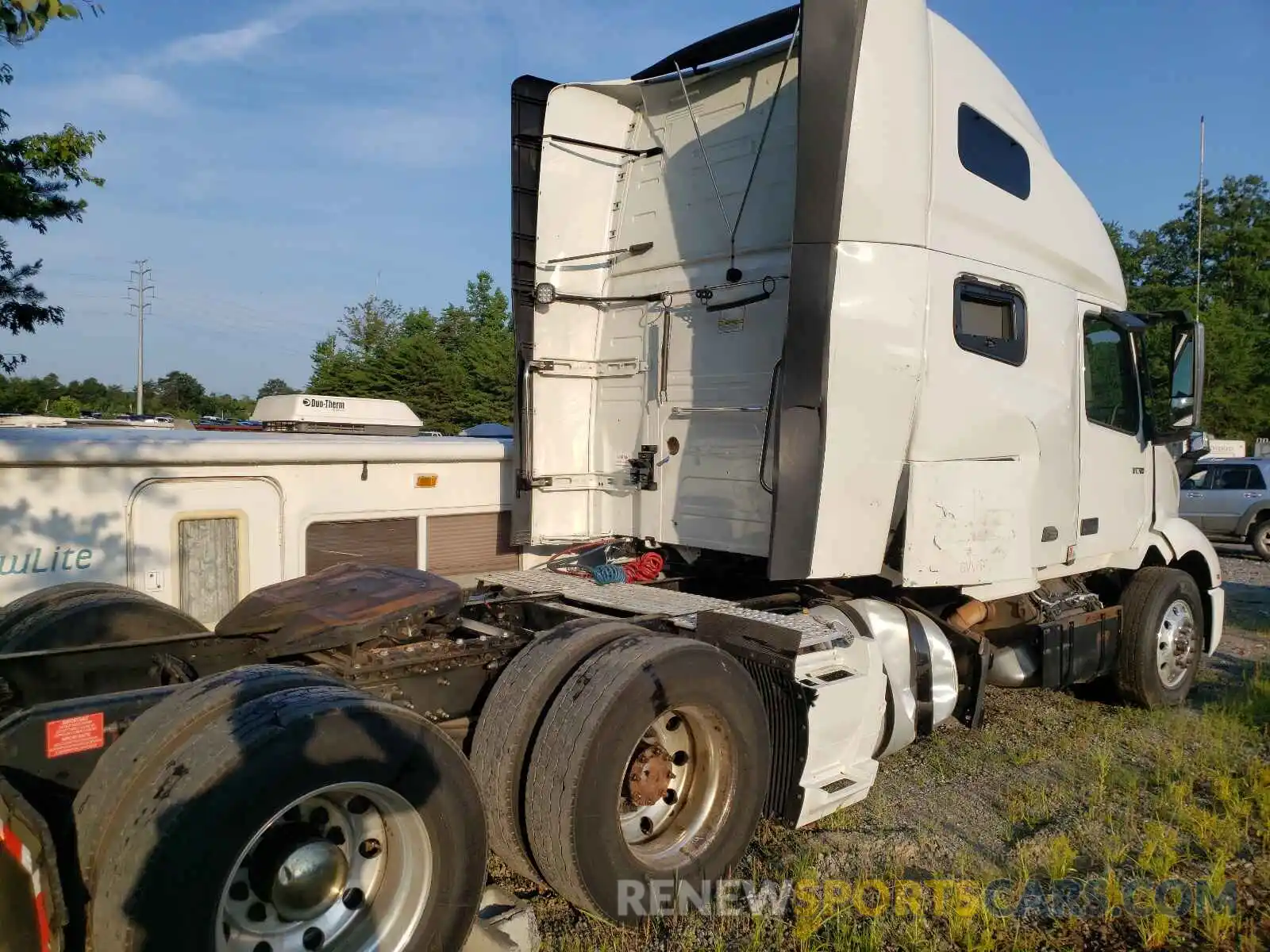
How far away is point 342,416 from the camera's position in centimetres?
877

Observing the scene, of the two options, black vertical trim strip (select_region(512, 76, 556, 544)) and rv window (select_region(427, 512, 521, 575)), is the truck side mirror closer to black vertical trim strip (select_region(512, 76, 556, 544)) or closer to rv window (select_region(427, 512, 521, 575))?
black vertical trim strip (select_region(512, 76, 556, 544))

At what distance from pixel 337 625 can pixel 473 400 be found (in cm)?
4051

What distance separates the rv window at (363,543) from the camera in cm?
498

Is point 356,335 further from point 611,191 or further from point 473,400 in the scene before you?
point 611,191

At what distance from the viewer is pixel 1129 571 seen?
260 inches

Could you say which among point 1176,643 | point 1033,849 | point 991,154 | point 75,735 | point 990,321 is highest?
point 991,154

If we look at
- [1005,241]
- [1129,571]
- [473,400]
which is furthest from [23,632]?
[473,400]

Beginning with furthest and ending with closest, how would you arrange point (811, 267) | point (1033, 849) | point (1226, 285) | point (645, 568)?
point (1226, 285), point (645, 568), point (811, 267), point (1033, 849)

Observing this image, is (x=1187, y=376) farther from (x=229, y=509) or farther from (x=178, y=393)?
(x=178, y=393)

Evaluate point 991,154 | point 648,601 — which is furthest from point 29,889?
point 991,154

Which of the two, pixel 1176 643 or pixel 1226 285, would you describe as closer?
pixel 1176 643

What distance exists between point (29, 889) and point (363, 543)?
3124 mm

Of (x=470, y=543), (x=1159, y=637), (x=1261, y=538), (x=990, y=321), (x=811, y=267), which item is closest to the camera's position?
(x=811, y=267)

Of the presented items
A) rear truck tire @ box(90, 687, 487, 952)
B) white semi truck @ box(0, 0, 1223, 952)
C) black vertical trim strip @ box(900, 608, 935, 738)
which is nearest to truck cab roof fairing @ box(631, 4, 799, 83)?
white semi truck @ box(0, 0, 1223, 952)
